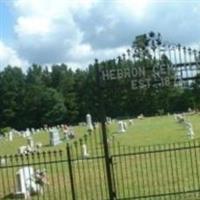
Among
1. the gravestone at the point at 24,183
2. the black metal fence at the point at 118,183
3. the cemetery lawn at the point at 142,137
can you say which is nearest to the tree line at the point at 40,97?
the cemetery lawn at the point at 142,137

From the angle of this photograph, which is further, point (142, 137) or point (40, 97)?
point (40, 97)

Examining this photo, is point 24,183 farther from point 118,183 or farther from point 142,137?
point 142,137

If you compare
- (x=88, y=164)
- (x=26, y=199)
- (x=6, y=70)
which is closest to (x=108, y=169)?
(x=26, y=199)

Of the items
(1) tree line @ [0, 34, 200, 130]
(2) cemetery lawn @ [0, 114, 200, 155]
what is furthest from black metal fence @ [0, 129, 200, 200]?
(1) tree line @ [0, 34, 200, 130]

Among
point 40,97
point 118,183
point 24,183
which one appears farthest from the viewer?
point 40,97

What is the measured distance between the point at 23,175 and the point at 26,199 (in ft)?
2.26

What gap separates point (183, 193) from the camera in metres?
16.2

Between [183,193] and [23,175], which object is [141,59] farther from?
[23,175]

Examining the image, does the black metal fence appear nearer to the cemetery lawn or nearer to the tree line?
the cemetery lawn

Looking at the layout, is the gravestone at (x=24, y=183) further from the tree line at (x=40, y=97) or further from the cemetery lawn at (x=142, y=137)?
the tree line at (x=40, y=97)

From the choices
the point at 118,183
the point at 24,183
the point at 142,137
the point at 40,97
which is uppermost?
the point at 40,97

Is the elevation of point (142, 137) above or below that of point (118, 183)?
below

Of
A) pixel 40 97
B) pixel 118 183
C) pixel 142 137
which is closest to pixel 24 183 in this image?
pixel 118 183

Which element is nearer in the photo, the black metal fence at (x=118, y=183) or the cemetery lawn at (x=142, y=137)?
the black metal fence at (x=118, y=183)
